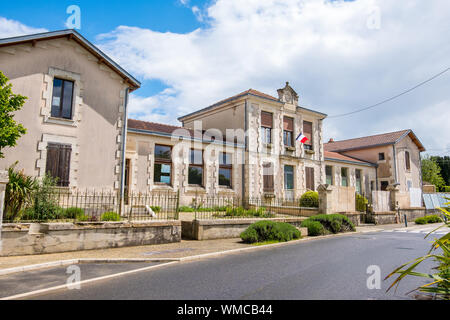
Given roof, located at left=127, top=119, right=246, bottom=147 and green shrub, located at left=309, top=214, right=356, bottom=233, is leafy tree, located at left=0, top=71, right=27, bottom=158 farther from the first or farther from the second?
green shrub, located at left=309, top=214, right=356, bottom=233

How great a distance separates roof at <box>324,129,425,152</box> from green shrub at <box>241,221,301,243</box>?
23725 mm

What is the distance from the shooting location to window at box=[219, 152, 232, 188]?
1938cm

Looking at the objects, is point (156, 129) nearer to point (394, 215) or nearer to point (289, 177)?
Answer: point (289, 177)

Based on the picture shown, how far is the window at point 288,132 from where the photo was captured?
23.0 m

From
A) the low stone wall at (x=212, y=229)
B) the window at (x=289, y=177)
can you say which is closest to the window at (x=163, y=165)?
the low stone wall at (x=212, y=229)

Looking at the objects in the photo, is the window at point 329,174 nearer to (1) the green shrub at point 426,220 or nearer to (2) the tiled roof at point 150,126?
(1) the green shrub at point 426,220

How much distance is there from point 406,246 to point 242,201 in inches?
398

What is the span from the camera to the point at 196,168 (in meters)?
18.2

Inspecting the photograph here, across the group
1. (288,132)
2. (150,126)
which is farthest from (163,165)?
(288,132)

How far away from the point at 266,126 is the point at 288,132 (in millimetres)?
2455

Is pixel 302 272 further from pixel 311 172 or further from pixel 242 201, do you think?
pixel 311 172

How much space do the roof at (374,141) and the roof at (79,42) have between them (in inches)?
1014

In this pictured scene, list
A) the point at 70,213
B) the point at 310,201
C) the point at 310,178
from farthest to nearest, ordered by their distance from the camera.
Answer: the point at 310,178 < the point at 310,201 < the point at 70,213

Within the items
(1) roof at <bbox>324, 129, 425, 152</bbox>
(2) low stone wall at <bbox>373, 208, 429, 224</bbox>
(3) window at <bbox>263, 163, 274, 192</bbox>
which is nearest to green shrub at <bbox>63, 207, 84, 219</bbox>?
(3) window at <bbox>263, 163, 274, 192</bbox>
